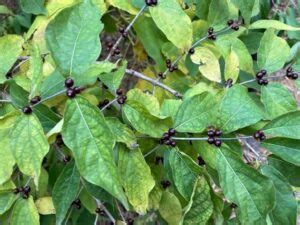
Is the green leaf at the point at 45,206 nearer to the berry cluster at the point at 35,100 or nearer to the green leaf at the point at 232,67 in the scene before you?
the berry cluster at the point at 35,100

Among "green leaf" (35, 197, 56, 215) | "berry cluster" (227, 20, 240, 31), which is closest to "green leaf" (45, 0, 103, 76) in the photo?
"green leaf" (35, 197, 56, 215)

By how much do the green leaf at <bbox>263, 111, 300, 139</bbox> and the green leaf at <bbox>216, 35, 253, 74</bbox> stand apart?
23cm

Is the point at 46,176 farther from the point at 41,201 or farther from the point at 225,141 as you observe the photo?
the point at 225,141

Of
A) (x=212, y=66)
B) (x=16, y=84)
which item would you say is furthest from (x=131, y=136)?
(x=212, y=66)

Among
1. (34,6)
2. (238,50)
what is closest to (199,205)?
(238,50)

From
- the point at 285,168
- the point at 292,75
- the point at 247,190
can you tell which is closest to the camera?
the point at 247,190

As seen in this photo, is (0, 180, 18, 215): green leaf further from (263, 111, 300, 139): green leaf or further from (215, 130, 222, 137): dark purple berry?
(263, 111, 300, 139): green leaf

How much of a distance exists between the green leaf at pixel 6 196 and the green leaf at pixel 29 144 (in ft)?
0.58

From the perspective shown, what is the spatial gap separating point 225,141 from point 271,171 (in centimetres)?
10

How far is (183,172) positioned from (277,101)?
261 mm

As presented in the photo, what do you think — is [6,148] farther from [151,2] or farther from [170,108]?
[151,2]

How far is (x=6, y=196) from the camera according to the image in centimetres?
88

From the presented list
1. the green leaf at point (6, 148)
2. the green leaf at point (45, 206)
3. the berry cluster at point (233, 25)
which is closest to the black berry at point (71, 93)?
the green leaf at point (6, 148)

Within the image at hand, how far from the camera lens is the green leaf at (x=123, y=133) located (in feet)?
2.62
